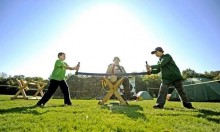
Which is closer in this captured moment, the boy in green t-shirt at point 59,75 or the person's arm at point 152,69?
the person's arm at point 152,69

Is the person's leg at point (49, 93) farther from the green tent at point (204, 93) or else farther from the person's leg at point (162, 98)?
the green tent at point (204, 93)

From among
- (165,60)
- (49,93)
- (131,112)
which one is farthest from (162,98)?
(49,93)

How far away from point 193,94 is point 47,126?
72.0 feet

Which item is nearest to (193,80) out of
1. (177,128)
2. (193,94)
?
(193,94)

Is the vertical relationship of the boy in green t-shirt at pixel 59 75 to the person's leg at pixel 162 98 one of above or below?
above

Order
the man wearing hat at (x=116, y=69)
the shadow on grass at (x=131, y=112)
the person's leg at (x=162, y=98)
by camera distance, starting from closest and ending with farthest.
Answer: the shadow on grass at (x=131, y=112), the person's leg at (x=162, y=98), the man wearing hat at (x=116, y=69)

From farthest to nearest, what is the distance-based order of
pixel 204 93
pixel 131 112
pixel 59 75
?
pixel 204 93 → pixel 59 75 → pixel 131 112

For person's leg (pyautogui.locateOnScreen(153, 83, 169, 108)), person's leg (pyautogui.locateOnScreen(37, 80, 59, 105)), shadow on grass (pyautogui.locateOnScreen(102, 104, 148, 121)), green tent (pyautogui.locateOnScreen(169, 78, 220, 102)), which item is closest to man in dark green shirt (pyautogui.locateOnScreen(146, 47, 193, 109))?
person's leg (pyautogui.locateOnScreen(153, 83, 169, 108))

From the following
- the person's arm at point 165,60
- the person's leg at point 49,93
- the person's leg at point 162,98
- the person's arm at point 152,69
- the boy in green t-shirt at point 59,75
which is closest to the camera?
the person's leg at point 162,98

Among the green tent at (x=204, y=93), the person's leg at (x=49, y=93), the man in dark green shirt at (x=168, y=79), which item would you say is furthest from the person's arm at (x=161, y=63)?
the green tent at (x=204, y=93)

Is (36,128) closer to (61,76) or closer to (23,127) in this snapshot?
(23,127)

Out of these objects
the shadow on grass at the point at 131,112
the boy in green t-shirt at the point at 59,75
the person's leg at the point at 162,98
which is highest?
the boy in green t-shirt at the point at 59,75

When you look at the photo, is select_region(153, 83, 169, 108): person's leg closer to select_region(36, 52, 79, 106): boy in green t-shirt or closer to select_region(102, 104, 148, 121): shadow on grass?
select_region(102, 104, 148, 121): shadow on grass

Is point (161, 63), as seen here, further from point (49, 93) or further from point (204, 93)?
point (204, 93)
